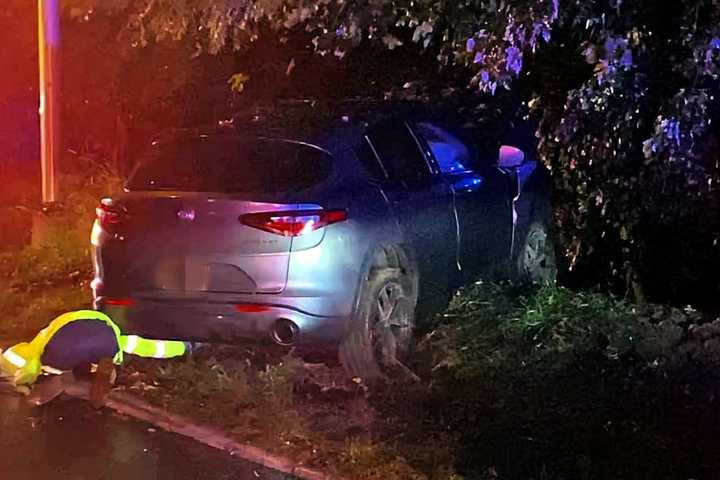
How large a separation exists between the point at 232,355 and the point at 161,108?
248 inches

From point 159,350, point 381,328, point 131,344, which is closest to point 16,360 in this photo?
point 131,344

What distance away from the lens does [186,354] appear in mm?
7133

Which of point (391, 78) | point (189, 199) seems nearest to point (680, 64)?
point (189, 199)

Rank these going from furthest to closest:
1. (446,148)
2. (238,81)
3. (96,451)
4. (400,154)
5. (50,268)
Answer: (238,81) < (50,268) < (446,148) < (400,154) < (96,451)

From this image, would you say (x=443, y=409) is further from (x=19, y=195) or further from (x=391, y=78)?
(x=19, y=195)

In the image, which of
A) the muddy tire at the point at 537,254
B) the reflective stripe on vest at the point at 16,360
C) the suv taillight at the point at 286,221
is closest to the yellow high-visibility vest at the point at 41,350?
the reflective stripe on vest at the point at 16,360

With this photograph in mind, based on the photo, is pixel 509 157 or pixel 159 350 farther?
pixel 509 157

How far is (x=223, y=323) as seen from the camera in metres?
6.20

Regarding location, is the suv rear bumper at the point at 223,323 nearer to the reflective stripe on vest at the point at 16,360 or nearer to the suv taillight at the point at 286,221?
the suv taillight at the point at 286,221

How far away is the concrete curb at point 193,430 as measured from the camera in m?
5.32

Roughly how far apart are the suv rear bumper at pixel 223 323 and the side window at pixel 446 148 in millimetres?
1811

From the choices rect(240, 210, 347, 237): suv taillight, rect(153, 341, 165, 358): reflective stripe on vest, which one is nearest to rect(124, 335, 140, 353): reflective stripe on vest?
rect(153, 341, 165, 358): reflective stripe on vest

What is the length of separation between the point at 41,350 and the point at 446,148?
121 inches

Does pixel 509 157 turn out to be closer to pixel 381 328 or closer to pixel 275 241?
pixel 381 328
